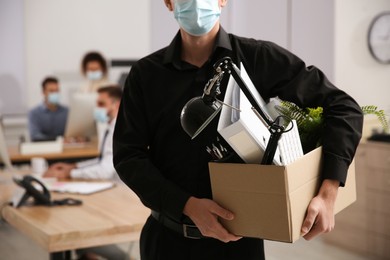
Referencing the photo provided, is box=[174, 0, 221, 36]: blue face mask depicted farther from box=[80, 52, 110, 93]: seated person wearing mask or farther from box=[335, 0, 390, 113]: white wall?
box=[80, 52, 110, 93]: seated person wearing mask

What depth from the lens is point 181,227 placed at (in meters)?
1.49

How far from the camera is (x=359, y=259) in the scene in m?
4.04

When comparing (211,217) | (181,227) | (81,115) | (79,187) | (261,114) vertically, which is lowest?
(79,187)

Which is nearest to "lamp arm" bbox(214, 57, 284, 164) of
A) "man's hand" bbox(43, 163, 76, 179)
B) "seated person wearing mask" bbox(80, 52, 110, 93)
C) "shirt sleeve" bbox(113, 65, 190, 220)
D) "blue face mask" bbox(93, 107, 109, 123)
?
"shirt sleeve" bbox(113, 65, 190, 220)

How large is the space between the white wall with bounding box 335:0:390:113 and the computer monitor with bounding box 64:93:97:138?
2.04 m

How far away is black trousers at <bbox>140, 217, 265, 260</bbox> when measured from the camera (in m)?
1.50

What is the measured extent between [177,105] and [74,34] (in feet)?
17.9

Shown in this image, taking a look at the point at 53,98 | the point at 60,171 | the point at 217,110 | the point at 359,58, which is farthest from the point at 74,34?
the point at 217,110

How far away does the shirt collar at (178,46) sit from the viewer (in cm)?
150

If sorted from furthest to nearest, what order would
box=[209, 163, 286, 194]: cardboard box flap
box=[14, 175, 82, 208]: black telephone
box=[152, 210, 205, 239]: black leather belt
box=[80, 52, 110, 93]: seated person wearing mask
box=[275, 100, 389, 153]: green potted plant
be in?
box=[80, 52, 110, 93]: seated person wearing mask < box=[14, 175, 82, 208]: black telephone < box=[152, 210, 205, 239]: black leather belt < box=[275, 100, 389, 153]: green potted plant < box=[209, 163, 286, 194]: cardboard box flap

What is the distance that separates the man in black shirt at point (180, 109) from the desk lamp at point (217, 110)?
0.20 m

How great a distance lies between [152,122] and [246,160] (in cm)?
40

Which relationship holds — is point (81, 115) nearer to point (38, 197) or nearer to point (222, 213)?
point (38, 197)

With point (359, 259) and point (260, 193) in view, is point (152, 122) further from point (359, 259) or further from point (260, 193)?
point (359, 259)
